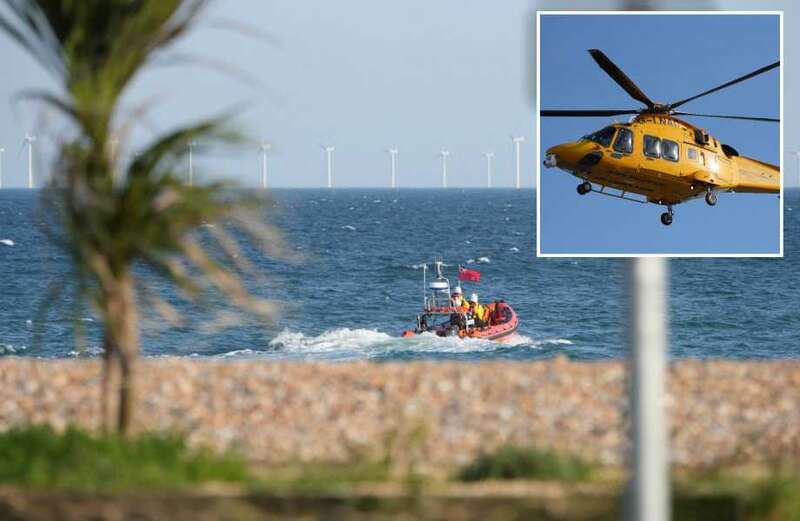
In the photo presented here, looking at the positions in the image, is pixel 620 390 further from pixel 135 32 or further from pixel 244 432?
pixel 135 32

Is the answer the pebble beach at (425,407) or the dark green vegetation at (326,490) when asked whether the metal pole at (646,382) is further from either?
the pebble beach at (425,407)

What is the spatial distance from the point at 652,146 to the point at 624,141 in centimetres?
23

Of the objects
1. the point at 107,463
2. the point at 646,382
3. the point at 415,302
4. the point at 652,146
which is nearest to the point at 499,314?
the point at 415,302

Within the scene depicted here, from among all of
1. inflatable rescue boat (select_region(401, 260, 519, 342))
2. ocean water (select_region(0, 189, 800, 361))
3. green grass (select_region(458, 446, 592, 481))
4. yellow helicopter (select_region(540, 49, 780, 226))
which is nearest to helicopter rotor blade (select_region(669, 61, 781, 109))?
yellow helicopter (select_region(540, 49, 780, 226))

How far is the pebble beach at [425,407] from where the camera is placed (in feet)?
24.8

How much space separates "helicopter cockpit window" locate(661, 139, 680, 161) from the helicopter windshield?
1.22ft

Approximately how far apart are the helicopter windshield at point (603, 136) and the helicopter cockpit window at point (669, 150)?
372 millimetres

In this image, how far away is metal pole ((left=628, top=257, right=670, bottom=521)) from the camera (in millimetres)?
4523

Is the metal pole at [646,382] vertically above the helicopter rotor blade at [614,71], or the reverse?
the helicopter rotor blade at [614,71]

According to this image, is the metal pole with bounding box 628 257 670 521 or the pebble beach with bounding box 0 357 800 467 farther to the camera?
the pebble beach with bounding box 0 357 800 467

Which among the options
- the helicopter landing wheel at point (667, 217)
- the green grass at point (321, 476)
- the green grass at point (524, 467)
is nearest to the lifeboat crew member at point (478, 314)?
the helicopter landing wheel at point (667, 217)

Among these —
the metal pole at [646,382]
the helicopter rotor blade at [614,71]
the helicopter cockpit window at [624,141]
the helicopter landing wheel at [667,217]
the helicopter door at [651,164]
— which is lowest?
the metal pole at [646,382]

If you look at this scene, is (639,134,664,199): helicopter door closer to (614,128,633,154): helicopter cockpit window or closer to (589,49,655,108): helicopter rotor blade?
(614,128,633,154): helicopter cockpit window

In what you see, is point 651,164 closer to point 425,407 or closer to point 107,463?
point 425,407
